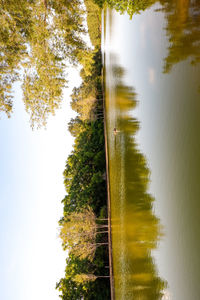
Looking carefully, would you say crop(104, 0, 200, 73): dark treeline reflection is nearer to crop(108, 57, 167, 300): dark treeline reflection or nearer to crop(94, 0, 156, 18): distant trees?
crop(94, 0, 156, 18): distant trees

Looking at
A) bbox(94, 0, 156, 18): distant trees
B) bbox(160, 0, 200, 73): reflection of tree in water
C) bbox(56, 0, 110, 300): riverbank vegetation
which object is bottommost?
bbox(56, 0, 110, 300): riverbank vegetation

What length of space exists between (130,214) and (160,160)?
447 centimetres

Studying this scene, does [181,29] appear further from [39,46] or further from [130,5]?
[39,46]

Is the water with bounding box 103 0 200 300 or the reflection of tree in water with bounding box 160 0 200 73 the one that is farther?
the reflection of tree in water with bounding box 160 0 200 73

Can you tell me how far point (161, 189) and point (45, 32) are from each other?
9326 mm

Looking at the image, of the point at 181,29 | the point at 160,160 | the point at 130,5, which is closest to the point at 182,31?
the point at 181,29

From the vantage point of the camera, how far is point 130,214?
11.2 m

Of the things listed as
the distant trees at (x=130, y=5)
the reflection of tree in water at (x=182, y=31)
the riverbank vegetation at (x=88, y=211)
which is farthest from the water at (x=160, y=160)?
the riverbank vegetation at (x=88, y=211)

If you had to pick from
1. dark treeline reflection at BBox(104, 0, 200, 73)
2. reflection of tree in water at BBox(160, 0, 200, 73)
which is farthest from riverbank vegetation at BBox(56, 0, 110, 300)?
reflection of tree in water at BBox(160, 0, 200, 73)

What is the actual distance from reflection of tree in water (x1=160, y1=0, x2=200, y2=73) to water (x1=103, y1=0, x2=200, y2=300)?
0.04m

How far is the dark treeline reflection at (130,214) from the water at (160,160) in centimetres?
4

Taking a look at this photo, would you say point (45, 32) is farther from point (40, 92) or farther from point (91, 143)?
point (91, 143)

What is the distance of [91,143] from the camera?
22.0 metres

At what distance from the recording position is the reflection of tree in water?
654 centimetres
